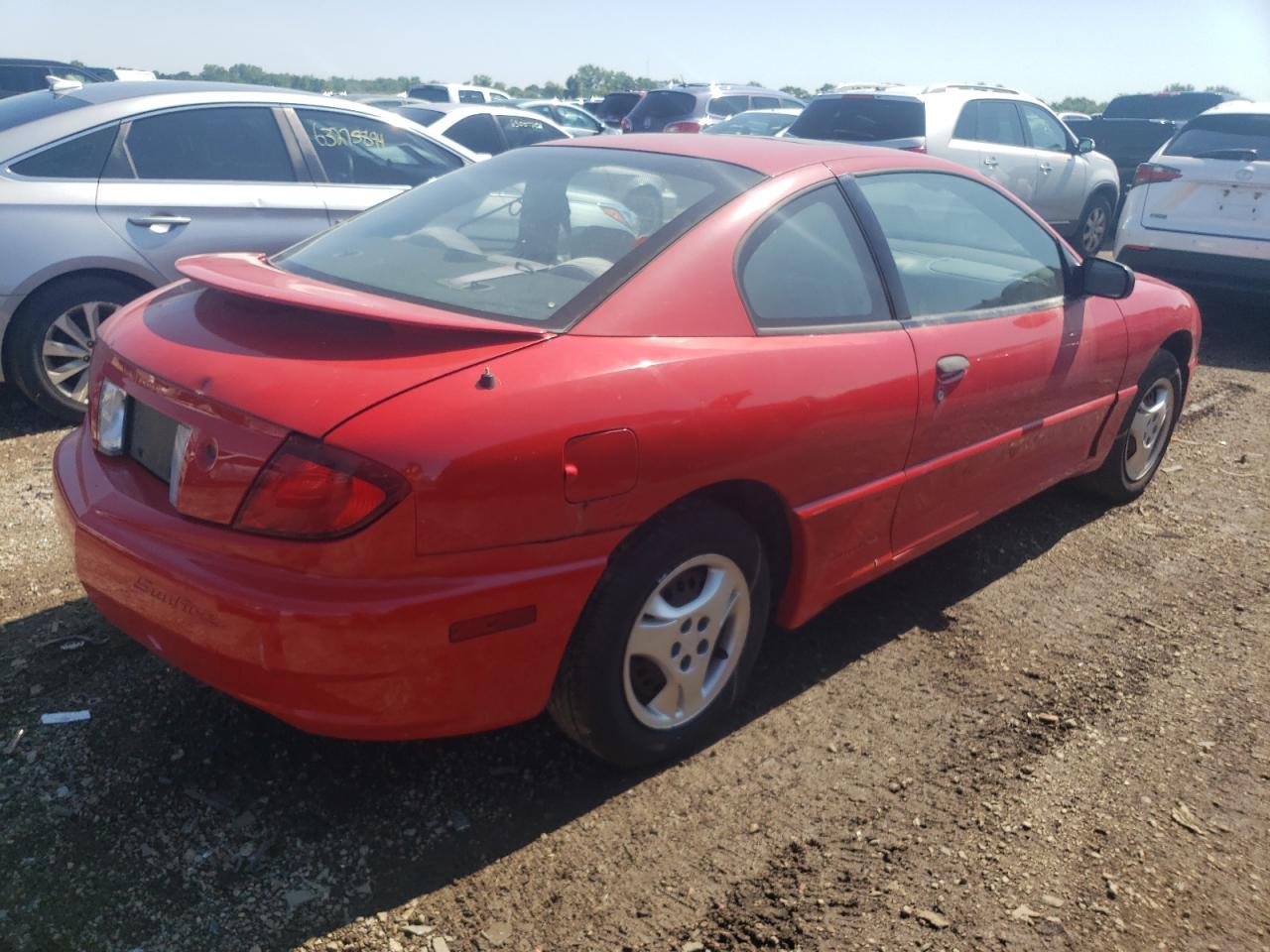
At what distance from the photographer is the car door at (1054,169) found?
34.7ft

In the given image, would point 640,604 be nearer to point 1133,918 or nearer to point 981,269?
point 1133,918

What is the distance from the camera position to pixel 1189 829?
266 centimetres

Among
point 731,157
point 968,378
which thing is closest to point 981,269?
point 968,378

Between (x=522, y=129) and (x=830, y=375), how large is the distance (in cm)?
991

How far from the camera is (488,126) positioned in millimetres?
11508

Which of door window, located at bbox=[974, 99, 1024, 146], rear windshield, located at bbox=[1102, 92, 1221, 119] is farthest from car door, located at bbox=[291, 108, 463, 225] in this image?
rear windshield, located at bbox=[1102, 92, 1221, 119]

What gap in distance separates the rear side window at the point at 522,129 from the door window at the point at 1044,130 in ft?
16.1

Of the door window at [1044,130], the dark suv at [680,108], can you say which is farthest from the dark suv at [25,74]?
the door window at [1044,130]

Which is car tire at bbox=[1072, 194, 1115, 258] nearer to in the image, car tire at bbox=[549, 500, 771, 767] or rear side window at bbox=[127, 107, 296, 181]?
rear side window at bbox=[127, 107, 296, 181]

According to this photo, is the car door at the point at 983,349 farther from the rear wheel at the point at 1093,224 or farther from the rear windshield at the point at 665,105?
the rear windshield at the point at 665,105

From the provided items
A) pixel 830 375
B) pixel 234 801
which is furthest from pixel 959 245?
pixel 234 801

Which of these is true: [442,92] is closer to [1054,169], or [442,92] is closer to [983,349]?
[1054,169]

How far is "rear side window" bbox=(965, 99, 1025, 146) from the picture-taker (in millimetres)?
9970

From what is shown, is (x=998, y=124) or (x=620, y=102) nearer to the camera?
(x=998, y=124)
